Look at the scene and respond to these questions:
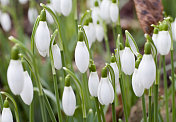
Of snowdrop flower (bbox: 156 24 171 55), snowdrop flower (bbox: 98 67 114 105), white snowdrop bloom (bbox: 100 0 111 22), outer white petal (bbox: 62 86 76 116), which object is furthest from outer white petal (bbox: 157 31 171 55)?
white snowdrop bloom (bbox: 100 0 111 22)

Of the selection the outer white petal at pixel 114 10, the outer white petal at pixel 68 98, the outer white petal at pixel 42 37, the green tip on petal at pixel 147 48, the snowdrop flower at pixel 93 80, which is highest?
the outer white petal at pixel 114 10

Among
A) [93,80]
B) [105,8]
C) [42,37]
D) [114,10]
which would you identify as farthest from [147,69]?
[105,8]

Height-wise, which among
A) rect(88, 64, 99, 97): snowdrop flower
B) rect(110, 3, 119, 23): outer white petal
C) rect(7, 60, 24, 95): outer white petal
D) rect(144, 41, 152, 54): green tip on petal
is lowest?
rect(88, 64, 99, 97): snowdrop flower

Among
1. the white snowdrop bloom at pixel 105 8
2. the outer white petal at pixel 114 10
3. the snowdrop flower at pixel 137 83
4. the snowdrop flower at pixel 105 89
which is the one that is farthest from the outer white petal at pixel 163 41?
the white snowdrop bloom at pixel 105 8

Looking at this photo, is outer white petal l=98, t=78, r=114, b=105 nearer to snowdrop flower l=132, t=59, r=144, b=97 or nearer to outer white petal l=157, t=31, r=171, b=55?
snowdrop flower l=132, t=59, r=144, b=97

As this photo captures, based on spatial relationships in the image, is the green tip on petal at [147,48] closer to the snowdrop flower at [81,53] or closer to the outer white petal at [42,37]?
the snowdrop flower at [81,53]

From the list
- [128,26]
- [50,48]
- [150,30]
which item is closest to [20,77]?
[50,48]

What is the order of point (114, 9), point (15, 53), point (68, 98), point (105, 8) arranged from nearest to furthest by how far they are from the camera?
1. point (15, 53)
2. point (68, 98)
3. point (114, 9)
4. point (105, 8)

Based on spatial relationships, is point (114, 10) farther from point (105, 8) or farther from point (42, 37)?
point (42, 37)

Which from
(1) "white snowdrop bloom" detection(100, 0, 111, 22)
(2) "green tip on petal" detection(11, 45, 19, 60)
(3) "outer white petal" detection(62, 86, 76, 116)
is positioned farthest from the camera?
(1) "white snowdrop bloom" detection(100, 0, 111, 22)

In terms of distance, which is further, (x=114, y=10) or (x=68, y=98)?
(x=114, y=10)

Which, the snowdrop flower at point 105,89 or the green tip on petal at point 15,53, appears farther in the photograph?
the snowdrop flower at point 105,89

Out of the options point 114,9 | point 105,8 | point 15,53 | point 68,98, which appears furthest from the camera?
point 105,8
